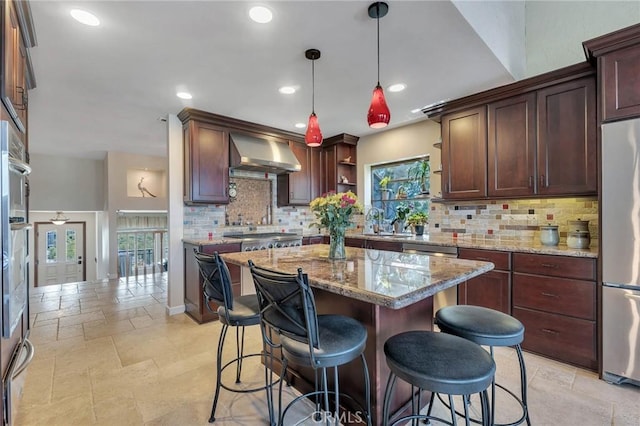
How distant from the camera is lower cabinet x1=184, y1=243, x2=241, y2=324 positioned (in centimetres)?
343

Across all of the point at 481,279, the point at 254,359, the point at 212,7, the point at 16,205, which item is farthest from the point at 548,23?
the point at 16,205

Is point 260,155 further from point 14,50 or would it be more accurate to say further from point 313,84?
point 14,50

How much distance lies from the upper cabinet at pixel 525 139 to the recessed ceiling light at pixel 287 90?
5.48ft

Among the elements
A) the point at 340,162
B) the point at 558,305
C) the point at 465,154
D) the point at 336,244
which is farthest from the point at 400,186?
the point at 336,244

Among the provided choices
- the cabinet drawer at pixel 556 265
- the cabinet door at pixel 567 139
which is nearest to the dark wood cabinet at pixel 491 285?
the cabinet drawer at pixel 556 265

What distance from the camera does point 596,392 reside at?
2.06 meters

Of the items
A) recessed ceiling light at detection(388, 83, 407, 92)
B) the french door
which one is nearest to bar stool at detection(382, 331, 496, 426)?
recessed ceiling light at detection(388, 83, 407, 92)

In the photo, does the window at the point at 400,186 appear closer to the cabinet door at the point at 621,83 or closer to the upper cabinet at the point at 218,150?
the upper cabinet at the point at 218,150

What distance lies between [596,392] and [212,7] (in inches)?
140

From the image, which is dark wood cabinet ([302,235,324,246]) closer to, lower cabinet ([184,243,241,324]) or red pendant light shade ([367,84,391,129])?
lower cabinet ([184,243,241,324])

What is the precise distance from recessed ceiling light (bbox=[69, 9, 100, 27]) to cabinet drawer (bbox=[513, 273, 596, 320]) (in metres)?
3.71

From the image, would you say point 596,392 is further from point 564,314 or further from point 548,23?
point 548,23

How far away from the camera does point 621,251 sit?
2.13 metres

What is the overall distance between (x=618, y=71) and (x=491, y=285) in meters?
1.88
